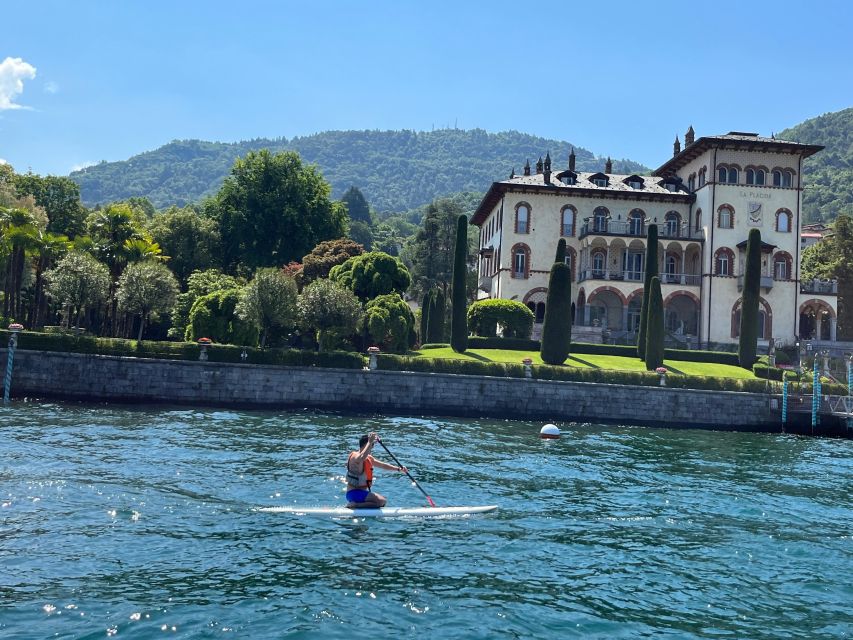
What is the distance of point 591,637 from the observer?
11664 millimetres

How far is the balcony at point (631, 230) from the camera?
6531 cm

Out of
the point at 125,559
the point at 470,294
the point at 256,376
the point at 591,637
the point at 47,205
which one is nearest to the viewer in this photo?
the point at 591,637

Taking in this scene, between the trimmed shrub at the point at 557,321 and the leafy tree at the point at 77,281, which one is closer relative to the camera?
the leafy tree at the point at 77,281

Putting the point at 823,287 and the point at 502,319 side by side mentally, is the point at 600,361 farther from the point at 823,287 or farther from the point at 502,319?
the point at 823,287

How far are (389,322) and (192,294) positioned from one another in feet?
53.4

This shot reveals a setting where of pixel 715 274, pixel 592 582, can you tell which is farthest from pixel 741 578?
pixel 715 274

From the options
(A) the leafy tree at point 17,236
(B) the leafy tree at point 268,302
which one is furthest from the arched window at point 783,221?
(A) the leafy tree at point 17,236

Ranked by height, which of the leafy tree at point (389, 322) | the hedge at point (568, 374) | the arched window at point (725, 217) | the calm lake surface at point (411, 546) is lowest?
the calm lake surface at point (411, 546)

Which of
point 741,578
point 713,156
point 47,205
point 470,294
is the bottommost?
point 741,578

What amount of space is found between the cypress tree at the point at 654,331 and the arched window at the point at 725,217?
54.8 ft

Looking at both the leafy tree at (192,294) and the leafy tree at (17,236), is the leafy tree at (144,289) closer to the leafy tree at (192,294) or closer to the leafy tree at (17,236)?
the leafy tree at (192,294)

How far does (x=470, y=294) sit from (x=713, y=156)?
126 ft

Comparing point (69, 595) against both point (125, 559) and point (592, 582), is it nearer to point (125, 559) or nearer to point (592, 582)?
point (125, 559)

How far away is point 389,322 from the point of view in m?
47.9
